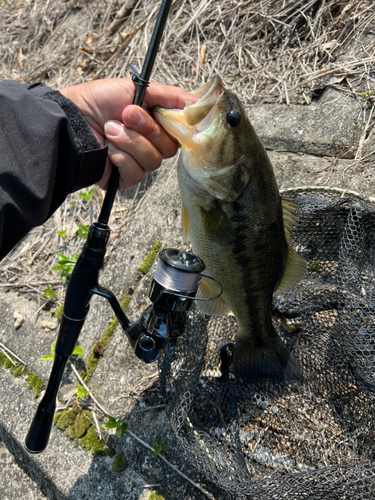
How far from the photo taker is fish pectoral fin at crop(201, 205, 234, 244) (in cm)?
198

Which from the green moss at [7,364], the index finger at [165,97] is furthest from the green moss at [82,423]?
the index finger at [165,97]

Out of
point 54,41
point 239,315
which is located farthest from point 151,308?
point 54,41

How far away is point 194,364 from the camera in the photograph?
7.66ft

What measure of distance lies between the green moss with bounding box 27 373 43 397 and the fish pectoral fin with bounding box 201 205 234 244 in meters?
1.97

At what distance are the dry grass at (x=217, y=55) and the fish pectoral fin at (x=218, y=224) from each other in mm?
1710

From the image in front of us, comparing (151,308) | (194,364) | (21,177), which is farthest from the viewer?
(194,364)

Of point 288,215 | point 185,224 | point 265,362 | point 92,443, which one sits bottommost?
point 92,443

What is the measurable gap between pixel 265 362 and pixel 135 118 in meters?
1.65

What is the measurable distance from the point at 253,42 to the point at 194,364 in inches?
137

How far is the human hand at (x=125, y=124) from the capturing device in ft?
6.66

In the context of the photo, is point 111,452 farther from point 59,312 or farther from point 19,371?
point 59,312

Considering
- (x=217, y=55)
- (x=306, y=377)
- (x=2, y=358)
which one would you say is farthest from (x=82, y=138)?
(x=217, y=55)

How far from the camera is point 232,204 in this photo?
1967 millimetres

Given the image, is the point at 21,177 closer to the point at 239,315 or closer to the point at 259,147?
the point at 259,147
